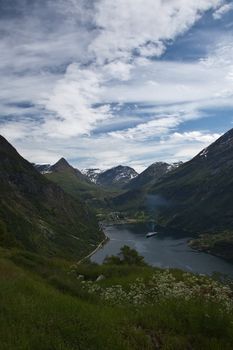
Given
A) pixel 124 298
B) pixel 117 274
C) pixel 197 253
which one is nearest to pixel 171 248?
pixel 197 253

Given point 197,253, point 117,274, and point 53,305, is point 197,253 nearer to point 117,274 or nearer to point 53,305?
point 117,274

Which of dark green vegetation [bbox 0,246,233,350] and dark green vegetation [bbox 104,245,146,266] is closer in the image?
dark green vegetation [bbox 0,246,233,350]

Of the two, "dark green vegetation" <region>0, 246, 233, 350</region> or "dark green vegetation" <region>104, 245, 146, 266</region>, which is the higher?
"dark green vegetation" <region>0, 246, 233, 350</region>

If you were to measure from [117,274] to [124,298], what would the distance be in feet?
53.7

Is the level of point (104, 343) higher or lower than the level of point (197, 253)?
higher

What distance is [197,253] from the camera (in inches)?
7377

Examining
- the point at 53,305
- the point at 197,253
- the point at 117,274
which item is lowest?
the point at 197,253

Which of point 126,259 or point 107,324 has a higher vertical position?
point 107,324

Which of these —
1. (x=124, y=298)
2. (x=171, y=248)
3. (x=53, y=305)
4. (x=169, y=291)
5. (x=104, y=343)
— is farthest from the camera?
(x=171, y=248)

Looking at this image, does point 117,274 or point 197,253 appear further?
point 197,253

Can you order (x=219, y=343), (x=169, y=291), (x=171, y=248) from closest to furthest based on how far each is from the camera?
(x=219, y=343) < (x=169, y=291) < (x=171, y=248)

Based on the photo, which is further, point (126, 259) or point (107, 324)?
point (126, 259)

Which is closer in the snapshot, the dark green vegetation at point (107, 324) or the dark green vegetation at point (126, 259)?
the dark green vegetation at point (107, 324)

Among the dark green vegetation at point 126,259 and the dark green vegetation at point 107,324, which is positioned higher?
the dark green vegetation at point 107,324
